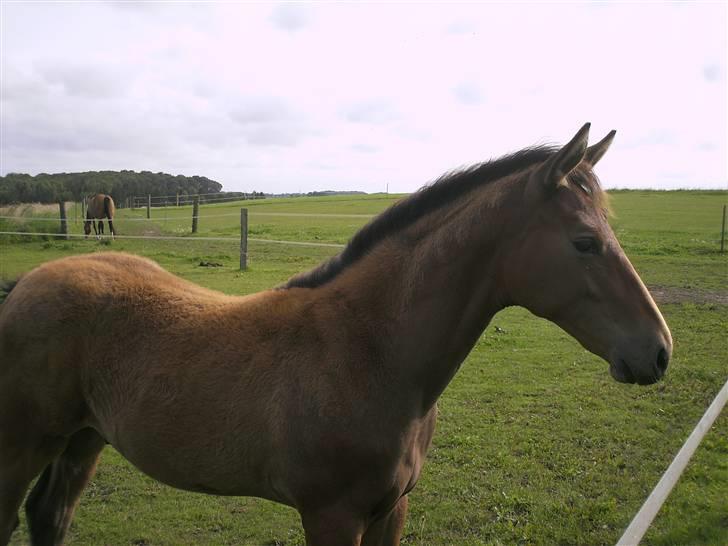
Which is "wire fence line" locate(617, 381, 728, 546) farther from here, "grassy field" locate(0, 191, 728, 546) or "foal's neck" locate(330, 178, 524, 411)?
"foal's neck" locate(330, 178, 524, 411)

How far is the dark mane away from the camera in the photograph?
2195mm

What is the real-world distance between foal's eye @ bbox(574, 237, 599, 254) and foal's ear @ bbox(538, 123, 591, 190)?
220 mm

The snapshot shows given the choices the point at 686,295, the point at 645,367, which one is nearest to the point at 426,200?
the point at 645,367

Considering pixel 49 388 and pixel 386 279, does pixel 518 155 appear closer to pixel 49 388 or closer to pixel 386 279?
pixel 386 279

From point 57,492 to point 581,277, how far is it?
2.95 m

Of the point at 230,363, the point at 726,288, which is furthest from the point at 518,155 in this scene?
the point at 726,288

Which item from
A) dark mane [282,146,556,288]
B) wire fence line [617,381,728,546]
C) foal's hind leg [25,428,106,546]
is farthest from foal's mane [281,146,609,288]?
foal's hind leg [25,428,106,546]

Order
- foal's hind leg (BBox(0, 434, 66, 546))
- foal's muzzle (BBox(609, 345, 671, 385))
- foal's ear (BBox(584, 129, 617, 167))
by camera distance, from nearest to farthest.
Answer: foal's muzzle (BBox(609, 345, 671, 385))
foal's ear (BBox(584, 129, 617, 167))
foal's hind leg (BBox(0, 434, 66, 546))

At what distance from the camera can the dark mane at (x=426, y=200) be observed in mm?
2195

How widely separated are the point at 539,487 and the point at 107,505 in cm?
315

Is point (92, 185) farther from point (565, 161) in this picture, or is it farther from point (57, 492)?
point (565, 161)

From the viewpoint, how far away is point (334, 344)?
2178mm

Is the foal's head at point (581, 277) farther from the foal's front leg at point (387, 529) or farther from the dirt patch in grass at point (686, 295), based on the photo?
the dirt patch in grass at point (686, 295)

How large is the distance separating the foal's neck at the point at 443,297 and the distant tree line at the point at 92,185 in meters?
31.4
